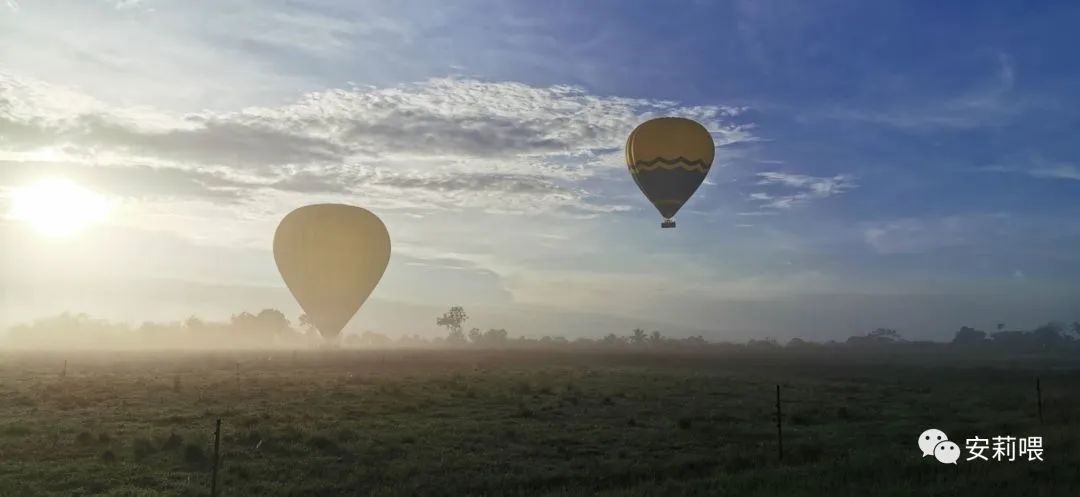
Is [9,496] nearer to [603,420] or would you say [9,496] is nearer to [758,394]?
[603,420]

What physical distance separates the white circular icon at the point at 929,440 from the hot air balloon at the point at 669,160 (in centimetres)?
2693

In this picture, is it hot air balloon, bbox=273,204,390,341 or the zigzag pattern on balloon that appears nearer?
the zigzag pattern on balloon

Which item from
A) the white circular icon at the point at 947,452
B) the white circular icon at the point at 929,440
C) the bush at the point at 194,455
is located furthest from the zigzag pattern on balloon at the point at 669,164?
the bush at the point at 194,455

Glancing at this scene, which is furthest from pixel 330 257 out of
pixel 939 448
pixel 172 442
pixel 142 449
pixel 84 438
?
pixel 939 448

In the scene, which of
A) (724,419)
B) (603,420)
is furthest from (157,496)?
(724,419)

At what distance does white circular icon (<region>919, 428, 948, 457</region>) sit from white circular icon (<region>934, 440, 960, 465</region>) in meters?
0.21

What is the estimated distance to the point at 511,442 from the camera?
26375 mm

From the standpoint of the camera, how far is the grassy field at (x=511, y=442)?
1862cm

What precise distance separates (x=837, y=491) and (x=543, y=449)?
10.5 metres

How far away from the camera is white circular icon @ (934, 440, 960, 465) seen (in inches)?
786

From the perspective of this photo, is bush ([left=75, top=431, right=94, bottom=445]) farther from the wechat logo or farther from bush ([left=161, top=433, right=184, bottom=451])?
the wechat logo

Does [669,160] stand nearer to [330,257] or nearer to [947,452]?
[947,452]

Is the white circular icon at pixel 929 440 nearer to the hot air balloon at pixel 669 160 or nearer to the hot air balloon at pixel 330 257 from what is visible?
the hot air balloon at pixel 669 160

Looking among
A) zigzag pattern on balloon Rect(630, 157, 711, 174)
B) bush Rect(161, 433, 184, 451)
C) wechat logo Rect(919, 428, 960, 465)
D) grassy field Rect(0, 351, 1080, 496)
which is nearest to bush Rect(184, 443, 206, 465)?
grassy field Rect(0, 351, 1080, 496)
